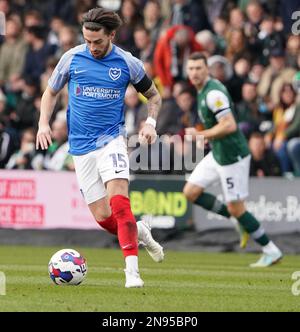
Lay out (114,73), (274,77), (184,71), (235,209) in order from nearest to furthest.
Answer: (114,73) → (235,209) → (274,77) → (184,71)

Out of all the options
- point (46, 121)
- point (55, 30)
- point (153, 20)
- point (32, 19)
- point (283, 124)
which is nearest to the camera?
point (46, 121)

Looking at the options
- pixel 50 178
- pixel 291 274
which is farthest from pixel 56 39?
pixel 291 274

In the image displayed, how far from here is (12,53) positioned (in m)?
25.3

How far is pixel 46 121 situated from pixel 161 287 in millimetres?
2034

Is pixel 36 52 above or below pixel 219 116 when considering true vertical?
above

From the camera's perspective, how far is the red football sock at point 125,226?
11.3m

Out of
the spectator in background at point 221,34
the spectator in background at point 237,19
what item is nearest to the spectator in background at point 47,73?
the spectator in background at point 221,34

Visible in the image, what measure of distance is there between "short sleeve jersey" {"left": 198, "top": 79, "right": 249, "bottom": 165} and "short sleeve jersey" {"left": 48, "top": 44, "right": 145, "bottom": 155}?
4.28 m

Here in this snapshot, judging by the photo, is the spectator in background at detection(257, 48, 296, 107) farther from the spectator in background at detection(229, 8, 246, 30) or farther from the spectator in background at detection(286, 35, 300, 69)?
the spectator in background at detection(229, 8, 246, 30)

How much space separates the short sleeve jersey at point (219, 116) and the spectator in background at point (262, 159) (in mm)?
3647

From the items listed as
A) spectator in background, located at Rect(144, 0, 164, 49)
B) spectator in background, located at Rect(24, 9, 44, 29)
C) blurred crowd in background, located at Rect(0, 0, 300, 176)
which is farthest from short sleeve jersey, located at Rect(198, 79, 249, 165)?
spectator in background, located at Rect(24, 9, 44, 29)

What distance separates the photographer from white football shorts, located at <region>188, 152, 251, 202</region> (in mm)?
16547

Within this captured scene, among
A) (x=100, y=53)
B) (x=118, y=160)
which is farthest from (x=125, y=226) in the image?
(x=100, y=53)

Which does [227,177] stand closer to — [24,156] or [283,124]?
[283,124]
